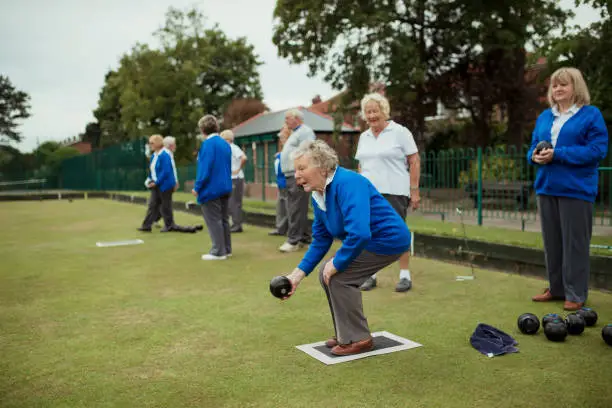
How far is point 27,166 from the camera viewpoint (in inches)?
1423

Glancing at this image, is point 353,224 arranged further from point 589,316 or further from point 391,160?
point 391,160

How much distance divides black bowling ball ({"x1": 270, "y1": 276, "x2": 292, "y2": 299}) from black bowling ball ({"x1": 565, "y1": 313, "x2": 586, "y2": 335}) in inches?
77.1

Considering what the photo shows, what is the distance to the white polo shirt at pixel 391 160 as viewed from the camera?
5492mm

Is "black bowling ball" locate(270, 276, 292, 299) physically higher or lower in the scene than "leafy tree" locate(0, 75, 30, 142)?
lower

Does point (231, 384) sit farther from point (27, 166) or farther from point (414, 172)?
point (27, 166)

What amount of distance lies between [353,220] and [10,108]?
60.8 meters

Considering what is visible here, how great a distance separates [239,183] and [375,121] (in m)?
5.97

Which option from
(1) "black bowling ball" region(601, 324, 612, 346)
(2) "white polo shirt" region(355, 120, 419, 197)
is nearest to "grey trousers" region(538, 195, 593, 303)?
(1) "black bowling ball" region(601, 324, 612, 346)

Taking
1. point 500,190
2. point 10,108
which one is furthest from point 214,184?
point 10,108

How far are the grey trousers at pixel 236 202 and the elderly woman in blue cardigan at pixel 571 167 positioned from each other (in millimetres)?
6801

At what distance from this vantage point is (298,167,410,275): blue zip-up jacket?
343 centimetres

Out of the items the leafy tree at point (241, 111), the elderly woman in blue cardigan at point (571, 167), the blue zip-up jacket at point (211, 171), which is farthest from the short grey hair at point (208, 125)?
the leafy tree at point (241, 111)

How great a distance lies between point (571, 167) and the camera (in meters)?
4.73

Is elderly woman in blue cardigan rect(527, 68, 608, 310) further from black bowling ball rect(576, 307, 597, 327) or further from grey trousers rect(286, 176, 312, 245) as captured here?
grey trousers rect(286, 176, 312, 245)
